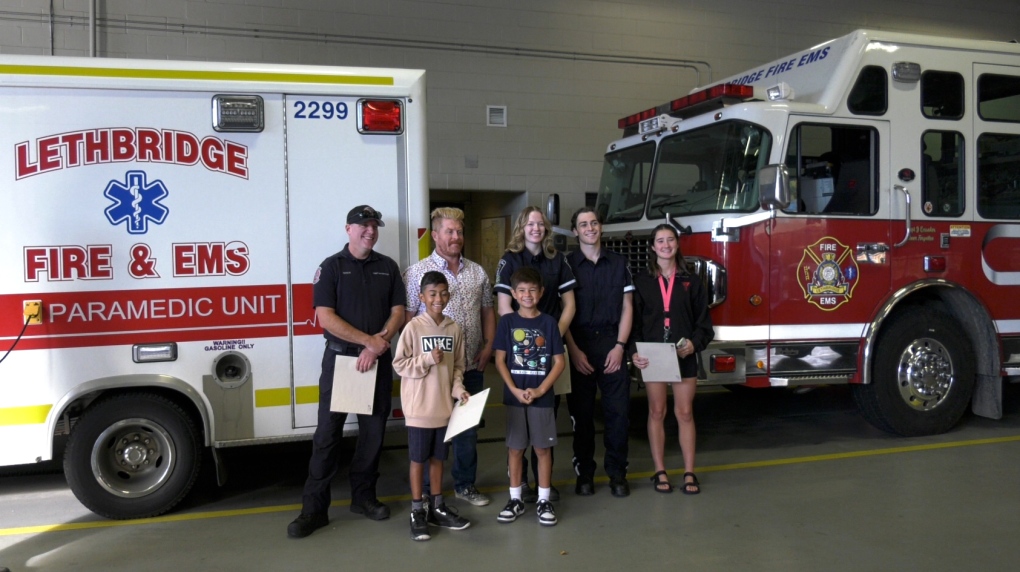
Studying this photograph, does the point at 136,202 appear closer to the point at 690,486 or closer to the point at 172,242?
the point at 172,242

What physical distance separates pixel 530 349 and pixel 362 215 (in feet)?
4.13

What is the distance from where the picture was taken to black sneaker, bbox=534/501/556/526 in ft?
15.8

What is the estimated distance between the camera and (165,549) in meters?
4.50

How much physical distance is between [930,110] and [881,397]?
2.35 meters

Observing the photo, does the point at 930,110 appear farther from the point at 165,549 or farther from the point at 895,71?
the point at 165,549

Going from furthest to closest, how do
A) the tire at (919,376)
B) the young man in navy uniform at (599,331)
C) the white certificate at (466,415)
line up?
the tire at (919,376) < the young man in navy uniform at (599,331) < the white certificate at (466,415)

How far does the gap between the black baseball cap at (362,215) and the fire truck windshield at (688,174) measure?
2.76 m

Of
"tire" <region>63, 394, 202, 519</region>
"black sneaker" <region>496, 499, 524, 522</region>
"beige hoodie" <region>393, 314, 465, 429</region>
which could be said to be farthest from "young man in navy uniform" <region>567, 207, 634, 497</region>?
"tire" <region>63, 394, 202, 519</region>

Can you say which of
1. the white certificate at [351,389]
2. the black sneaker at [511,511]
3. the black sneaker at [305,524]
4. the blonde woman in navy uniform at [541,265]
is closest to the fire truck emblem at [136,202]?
the white certificate at [351,389]

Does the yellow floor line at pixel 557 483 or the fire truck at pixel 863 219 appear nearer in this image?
the yellow floor line at pixel 557 483

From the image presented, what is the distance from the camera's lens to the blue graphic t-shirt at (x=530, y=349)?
4.82 m

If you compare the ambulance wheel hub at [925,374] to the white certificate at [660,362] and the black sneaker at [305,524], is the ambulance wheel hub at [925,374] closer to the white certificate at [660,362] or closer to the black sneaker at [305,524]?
the white certificate at [660,362]

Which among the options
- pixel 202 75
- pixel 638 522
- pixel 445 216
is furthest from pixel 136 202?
pixel 638 522

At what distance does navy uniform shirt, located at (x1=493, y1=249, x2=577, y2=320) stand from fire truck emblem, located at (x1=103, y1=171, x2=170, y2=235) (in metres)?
2.08
